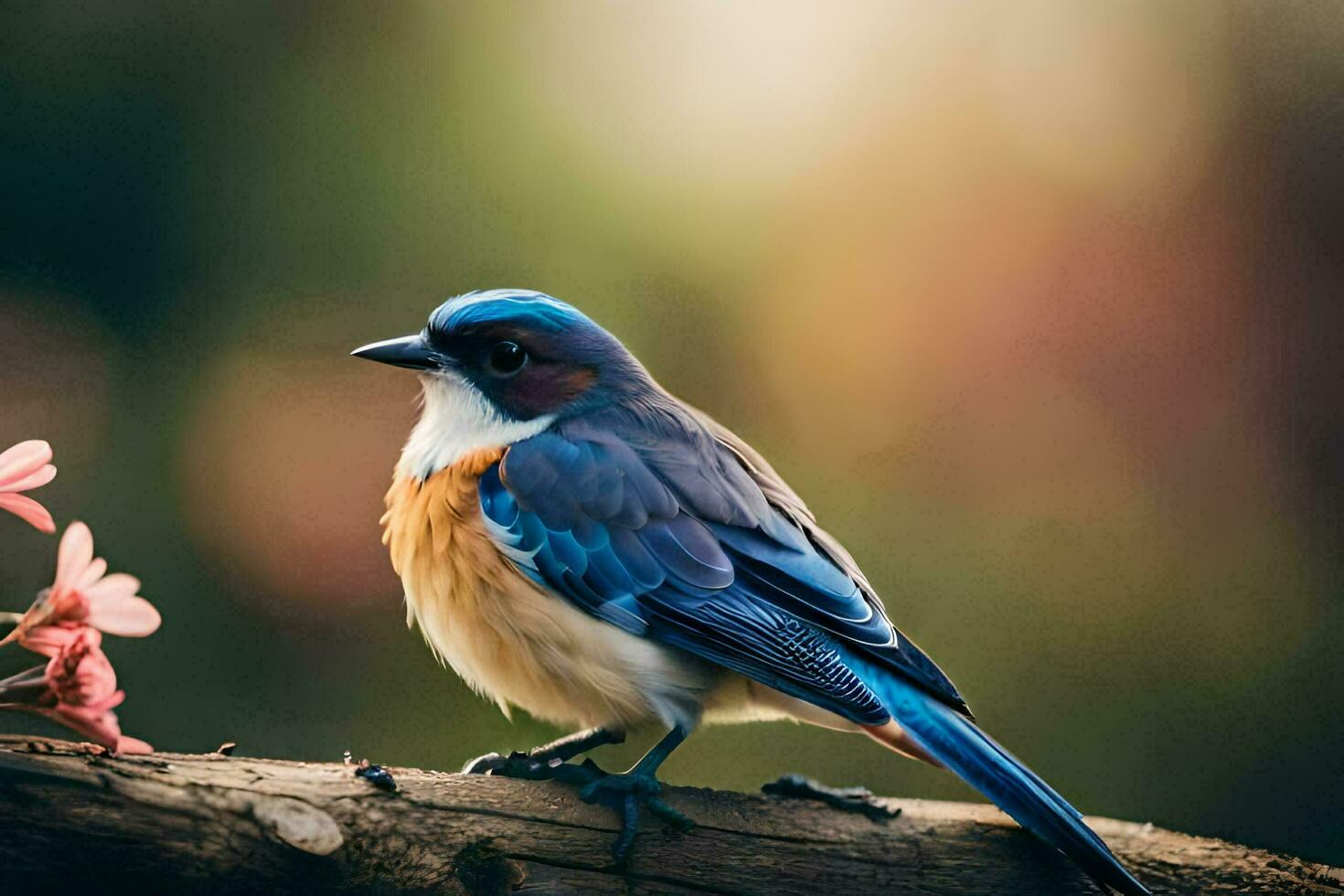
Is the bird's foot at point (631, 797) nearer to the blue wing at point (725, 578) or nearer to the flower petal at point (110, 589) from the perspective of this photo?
the blue wing at point (725, 578)


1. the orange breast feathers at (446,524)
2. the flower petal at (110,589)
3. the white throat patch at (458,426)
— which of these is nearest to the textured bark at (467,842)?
the flower petal at (110,589)

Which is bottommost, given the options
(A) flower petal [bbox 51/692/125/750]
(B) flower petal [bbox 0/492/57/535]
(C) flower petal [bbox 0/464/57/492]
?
(A) flower petal [bbox 51/692/125/750]

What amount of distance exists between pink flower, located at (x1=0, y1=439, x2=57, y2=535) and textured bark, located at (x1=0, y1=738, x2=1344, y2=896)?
42 centimetres

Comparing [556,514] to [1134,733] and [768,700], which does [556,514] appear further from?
[1134,733]

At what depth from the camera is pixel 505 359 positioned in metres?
3.31

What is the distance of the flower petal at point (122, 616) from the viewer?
1.96 meters

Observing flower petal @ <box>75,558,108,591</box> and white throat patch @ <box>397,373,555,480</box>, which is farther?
white throat patch @ <box>397,373,555,480</box>

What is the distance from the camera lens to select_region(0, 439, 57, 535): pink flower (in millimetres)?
2008

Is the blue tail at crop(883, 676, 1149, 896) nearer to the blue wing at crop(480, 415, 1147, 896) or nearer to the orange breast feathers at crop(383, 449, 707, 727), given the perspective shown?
the blue wing at crop(480, 415, 1147, 896)

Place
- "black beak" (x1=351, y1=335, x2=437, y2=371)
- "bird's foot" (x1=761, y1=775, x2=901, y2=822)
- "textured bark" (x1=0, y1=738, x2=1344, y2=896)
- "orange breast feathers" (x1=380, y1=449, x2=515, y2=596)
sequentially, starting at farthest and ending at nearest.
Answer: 1. "black beak" (x1=351, y1=335, x2=437, y2=371)
2. "orange breast feathers" (x1=380, y1=449, x2=515, y2=596)
3. "bird's foot" (x1=761, y1=775, x2=901, y2=822)
4. "textured bark" (x1=0, y1=738, x2=1344, y2=896)

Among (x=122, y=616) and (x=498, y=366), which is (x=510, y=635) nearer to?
(x=498, y=366)

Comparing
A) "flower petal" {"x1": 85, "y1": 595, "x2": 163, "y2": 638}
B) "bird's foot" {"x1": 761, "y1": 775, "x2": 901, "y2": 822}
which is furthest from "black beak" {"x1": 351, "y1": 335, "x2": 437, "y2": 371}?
"flower petal" {"x1": 85, "y1": 595, "x2": 163, "y2": 638}

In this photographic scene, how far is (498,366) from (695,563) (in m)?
0.71

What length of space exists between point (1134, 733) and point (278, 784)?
2.98 m
